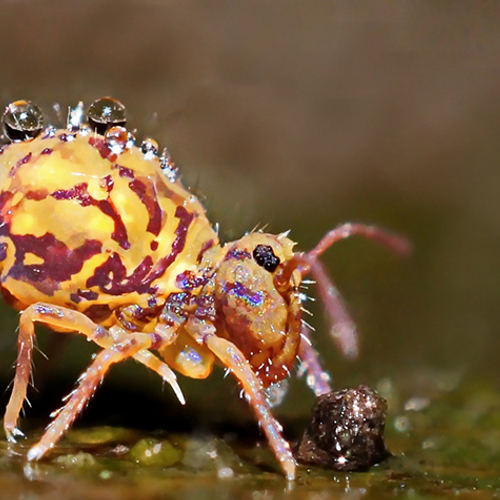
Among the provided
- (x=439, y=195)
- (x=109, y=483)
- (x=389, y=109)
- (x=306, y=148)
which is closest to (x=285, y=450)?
(x=109, y=483)

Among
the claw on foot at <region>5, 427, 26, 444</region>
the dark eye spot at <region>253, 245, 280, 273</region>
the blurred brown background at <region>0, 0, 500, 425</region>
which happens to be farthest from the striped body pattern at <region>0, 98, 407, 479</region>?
the blurred brown background at <region>0, 0, 500, 425</region>

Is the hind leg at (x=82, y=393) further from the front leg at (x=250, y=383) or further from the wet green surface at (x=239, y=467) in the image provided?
the front leg at (x=250, y=383)

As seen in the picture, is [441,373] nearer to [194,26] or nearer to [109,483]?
[109,483]

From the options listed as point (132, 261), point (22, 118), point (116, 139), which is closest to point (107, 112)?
point (116, 139)

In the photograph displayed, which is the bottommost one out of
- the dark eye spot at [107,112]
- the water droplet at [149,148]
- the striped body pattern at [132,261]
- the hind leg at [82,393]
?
the hind leg at [82,393]

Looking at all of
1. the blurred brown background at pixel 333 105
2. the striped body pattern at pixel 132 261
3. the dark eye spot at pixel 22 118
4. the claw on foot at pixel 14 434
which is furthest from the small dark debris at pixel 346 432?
the blurred brown background at pixel 333 105

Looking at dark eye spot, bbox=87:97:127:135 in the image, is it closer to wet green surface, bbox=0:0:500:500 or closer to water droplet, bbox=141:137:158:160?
water droplet, bbox=141:137:158:160
